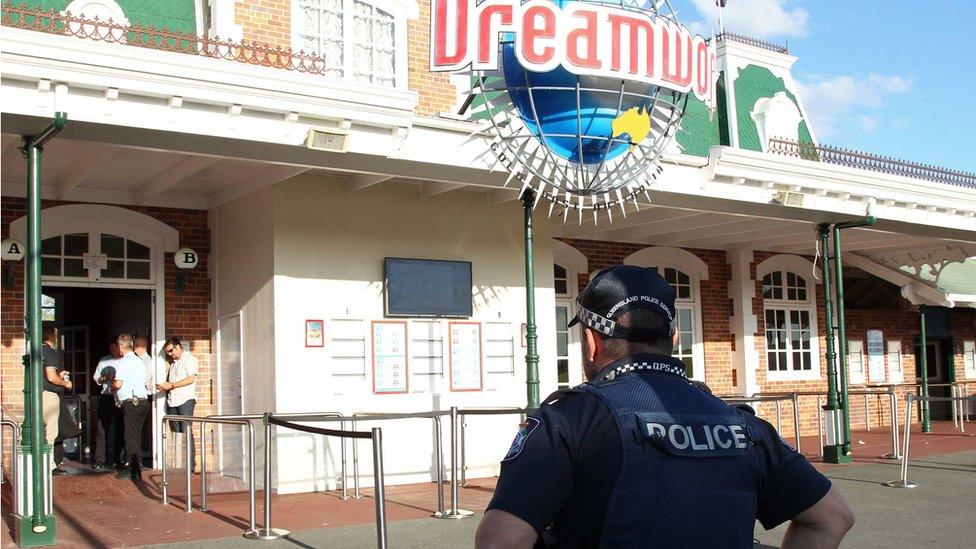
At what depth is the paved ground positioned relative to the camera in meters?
8.13

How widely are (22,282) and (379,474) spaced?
6525 millimetres

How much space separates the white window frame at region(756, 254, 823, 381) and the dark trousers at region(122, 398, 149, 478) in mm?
10128

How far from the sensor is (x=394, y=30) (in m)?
12.7

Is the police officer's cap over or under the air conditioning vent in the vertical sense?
under

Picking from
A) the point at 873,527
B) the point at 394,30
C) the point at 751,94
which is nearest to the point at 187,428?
the point at 394,30

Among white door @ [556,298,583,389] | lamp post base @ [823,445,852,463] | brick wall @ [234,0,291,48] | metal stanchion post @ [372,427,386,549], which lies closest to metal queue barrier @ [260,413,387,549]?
metal stanchion post @ [372,427,386,549]

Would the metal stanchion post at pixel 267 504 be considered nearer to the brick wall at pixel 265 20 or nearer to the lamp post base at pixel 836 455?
the brick wall at pixel 265 20

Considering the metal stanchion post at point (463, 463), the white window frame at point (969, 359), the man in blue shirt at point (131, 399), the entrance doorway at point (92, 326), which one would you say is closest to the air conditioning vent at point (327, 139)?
the metal stanchion post at point (463, 463)

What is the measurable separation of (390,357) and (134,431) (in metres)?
2.79

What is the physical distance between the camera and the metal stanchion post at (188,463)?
949cm

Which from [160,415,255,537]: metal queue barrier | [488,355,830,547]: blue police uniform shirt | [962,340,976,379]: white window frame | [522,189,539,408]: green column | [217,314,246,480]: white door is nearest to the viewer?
[488,355,830,547]: blue police uniform shirt

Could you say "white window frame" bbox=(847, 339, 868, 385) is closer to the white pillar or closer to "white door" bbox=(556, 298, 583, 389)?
the white pillar

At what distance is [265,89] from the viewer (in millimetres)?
8977

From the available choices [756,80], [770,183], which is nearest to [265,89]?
[770,183]
